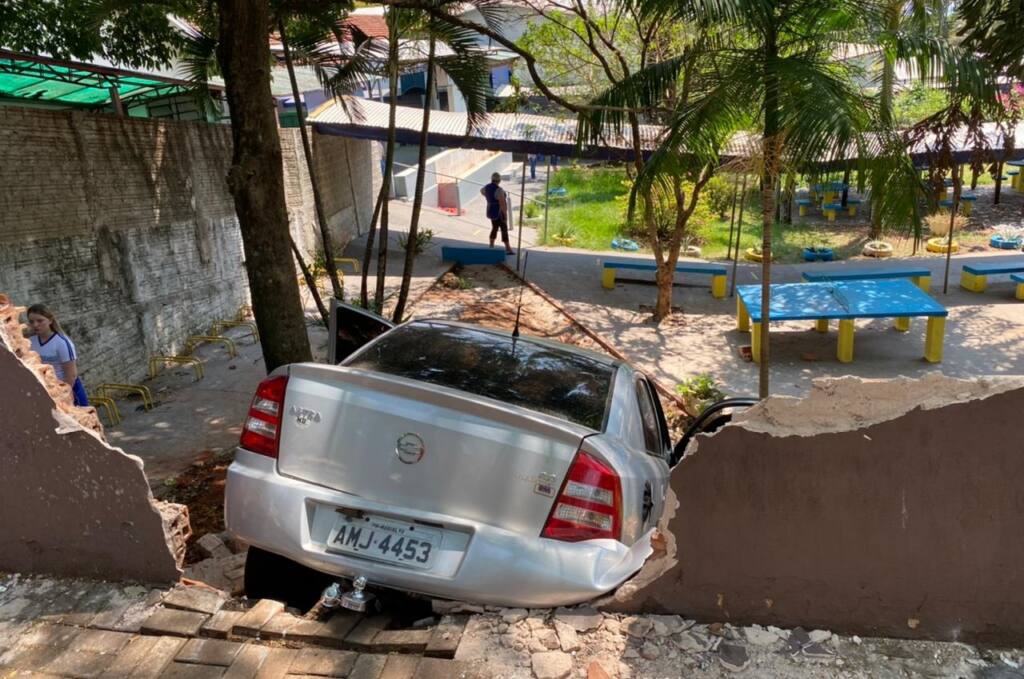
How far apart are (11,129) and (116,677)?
614 centimetres

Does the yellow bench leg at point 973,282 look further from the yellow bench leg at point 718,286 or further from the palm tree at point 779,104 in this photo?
the palm tree at point 779,104

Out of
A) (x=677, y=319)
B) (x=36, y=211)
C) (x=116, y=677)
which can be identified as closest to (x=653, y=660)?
(x=116, y=677)

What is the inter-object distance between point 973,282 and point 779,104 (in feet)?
34.2

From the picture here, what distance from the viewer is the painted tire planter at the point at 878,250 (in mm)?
18734

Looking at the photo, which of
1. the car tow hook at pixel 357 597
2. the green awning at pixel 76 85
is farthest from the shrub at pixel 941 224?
the car tow hook at pixel 357 597

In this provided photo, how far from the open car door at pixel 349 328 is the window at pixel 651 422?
158 centimetres

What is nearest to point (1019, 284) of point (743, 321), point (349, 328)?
point (743, 321)

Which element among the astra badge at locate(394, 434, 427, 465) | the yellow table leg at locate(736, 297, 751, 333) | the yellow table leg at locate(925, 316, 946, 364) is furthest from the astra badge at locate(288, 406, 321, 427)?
the yellow table leg at locate(736, 297, 751, 333)

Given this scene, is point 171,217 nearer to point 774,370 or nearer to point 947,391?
point 774,370

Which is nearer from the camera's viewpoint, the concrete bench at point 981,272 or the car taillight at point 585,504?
the car taillight at point 585,504

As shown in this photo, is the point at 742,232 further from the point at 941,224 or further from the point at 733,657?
the point at 733,657

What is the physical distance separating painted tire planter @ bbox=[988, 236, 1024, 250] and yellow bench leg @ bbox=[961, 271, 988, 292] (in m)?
5.33

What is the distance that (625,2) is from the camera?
643cm

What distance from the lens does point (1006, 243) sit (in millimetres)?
19172
